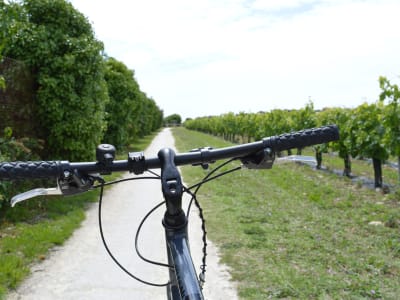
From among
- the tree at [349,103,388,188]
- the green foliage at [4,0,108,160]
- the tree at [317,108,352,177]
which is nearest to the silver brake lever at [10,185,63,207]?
the green foliage at [4,0,108,160]

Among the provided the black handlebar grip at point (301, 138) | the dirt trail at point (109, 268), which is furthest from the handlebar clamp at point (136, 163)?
the dirt trail at point (109, 268)

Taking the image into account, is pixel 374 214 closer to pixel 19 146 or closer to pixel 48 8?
pixel 19 146

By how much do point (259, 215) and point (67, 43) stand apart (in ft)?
16.0

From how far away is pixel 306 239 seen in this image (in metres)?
5.45

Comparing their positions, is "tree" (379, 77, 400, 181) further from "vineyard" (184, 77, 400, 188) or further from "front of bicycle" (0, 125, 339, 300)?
"front of bicycle" (0, 125, 339, 300)

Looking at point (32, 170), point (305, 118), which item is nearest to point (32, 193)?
point (32, 170)

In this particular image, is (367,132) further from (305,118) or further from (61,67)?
(61,67)

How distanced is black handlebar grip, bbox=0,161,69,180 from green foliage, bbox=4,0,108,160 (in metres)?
6.47

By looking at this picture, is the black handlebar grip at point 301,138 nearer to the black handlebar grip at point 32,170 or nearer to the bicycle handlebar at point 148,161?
the bicycle handlebar at point 148,161

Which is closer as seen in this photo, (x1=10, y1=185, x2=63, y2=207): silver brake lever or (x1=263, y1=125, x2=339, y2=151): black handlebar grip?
(x1=10, y1=185, x2=63, y2=207): silver brake lever

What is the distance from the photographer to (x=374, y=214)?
6.91 metres

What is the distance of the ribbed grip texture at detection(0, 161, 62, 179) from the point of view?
1.42 m

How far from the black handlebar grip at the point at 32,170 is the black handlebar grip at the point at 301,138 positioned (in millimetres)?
776

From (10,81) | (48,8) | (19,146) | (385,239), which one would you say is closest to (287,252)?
(385,239)
